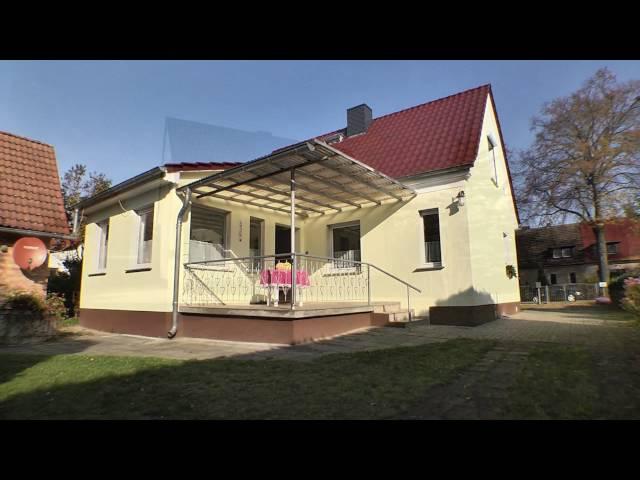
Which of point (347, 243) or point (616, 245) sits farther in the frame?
point (616, 245)

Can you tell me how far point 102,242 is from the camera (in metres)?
11.5

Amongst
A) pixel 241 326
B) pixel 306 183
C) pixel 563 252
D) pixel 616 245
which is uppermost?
pixel 616 245

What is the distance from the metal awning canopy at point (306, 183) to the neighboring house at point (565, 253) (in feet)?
94.0

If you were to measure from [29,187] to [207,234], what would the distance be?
4.88 meters

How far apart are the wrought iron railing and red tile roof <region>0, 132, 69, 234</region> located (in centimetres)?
383

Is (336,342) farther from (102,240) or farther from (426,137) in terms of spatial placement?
(102,240)

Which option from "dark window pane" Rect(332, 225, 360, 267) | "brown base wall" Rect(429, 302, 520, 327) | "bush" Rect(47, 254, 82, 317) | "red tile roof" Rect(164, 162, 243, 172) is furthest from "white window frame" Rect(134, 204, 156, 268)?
"brown base wall" Rect(429, 302, 520, 327)

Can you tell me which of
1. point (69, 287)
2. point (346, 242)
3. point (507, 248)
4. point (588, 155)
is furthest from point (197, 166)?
point (588, 155)

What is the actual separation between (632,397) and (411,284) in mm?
6746

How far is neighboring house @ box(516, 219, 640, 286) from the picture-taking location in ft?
110

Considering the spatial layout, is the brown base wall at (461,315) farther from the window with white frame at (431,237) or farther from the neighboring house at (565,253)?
the neighboring house at (565,253)

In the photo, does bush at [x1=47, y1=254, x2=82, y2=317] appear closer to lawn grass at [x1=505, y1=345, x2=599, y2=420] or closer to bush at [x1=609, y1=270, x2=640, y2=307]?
lawn grass at [x1=505, y1=345, x2=599, y2=420]

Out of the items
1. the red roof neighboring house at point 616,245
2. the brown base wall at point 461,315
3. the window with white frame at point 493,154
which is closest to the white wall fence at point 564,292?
the red roof neighboring house at point 616,245
